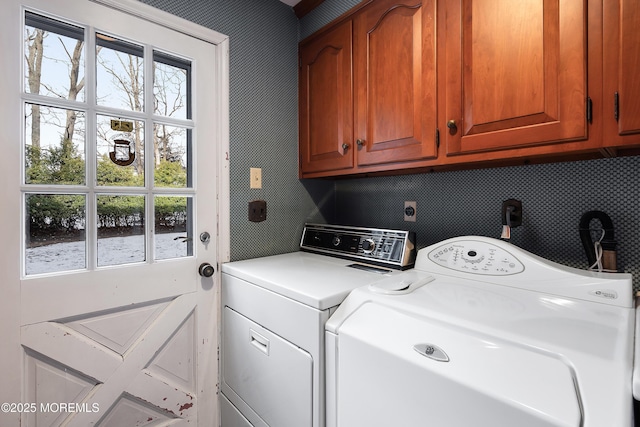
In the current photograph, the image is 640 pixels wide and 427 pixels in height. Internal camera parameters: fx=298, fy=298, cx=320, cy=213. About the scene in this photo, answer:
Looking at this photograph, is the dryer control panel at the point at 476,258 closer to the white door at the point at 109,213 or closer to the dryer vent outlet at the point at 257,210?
the dryer vent outlet at the point at 257,210

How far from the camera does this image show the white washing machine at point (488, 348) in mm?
596

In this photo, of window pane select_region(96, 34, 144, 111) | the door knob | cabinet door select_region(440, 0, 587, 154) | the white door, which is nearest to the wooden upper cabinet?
cabinet door select_region(440, 0, 587, 154)

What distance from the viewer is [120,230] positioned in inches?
52.9

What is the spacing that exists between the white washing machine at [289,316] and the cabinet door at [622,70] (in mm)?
823

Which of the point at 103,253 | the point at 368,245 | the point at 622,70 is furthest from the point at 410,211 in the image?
the point at 103,253

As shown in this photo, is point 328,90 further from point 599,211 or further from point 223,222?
point 599,211

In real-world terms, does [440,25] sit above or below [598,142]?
above

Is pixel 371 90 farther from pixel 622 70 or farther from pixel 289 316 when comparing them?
pixel 289 316

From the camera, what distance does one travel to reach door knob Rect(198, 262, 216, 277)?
5.07 ft

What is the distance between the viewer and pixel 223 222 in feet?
5.39

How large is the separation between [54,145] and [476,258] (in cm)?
177

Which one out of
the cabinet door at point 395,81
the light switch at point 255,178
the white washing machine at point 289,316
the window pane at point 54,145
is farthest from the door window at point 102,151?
the cabinet door at point 395,81

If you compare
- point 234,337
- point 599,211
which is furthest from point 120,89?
point 599,211

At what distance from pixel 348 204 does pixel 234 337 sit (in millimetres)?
1110
